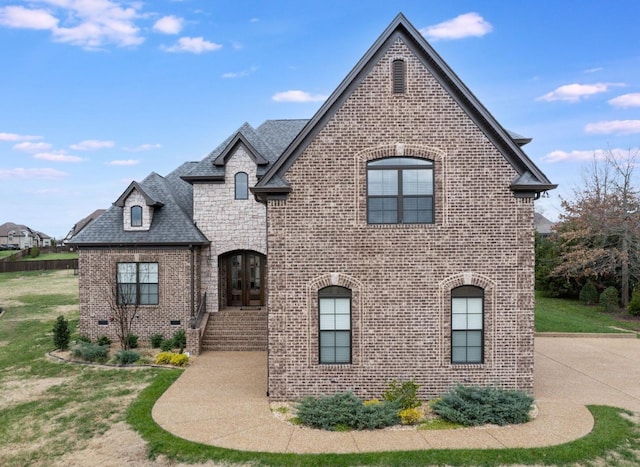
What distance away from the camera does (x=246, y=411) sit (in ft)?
35.2

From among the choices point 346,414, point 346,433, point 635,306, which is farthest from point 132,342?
point 635,306

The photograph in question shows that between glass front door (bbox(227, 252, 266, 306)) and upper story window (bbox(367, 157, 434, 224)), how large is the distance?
875cm

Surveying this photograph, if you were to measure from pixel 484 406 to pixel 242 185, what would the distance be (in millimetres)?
12154

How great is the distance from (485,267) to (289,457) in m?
6.33

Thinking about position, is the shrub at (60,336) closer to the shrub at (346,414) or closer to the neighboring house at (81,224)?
the shrub at (346,414)

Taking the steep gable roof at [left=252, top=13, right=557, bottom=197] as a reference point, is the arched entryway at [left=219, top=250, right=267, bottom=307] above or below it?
below

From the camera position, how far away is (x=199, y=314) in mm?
17859

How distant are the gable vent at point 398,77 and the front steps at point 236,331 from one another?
10219 millimetres

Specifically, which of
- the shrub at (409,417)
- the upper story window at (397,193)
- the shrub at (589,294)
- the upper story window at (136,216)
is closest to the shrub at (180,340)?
the upper story window at (136,216)

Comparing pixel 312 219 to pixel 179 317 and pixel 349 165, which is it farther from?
pixel 179 317

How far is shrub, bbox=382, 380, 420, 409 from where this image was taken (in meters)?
10.5

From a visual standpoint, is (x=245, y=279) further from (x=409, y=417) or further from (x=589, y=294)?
(x=589, y=294)

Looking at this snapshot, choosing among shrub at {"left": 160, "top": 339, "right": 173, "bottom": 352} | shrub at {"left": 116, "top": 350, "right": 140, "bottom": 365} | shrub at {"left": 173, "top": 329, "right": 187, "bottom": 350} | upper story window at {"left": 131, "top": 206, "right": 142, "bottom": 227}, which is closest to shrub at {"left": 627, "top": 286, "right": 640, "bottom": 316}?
shrub at {"left": 173, "top": 329, "right": 187, "bottom": 350}

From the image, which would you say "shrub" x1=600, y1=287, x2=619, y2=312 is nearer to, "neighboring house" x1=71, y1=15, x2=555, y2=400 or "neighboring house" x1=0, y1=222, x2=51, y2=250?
"neighboring house" x1=71, y1=15, x2=555, y2=400
